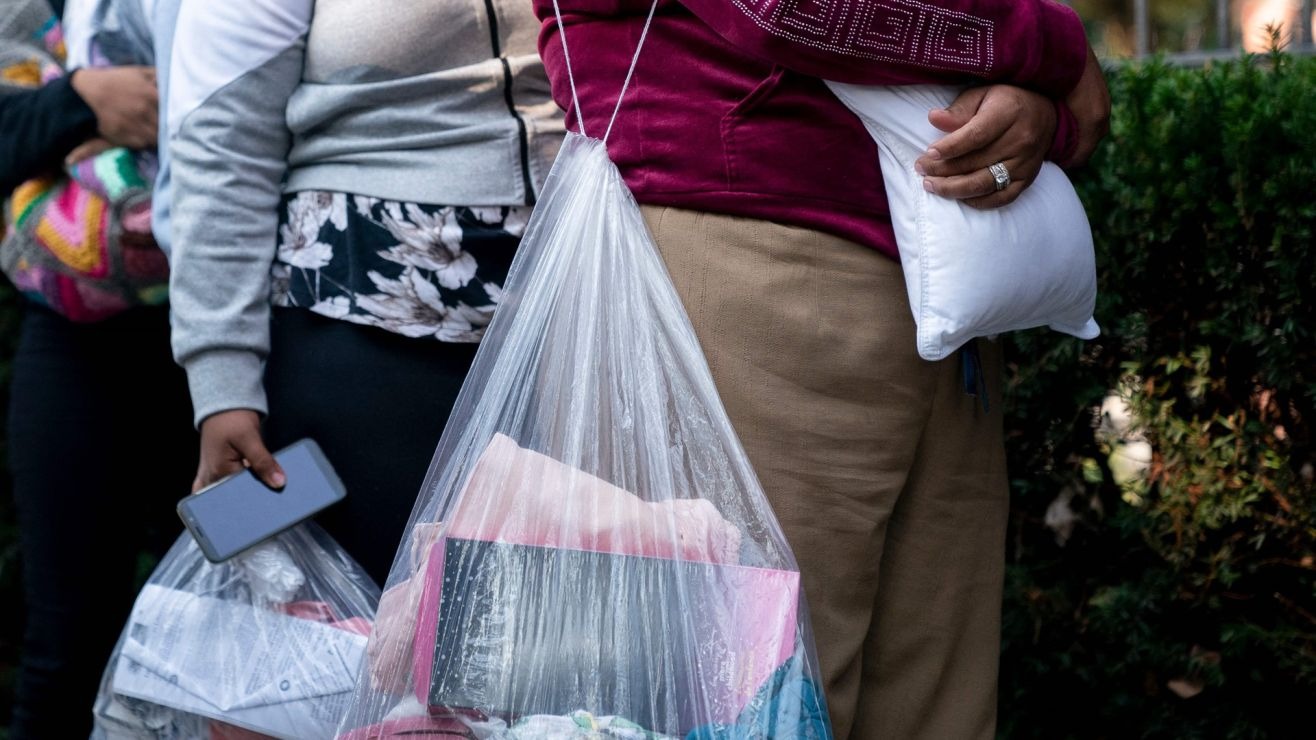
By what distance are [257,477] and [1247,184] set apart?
65.3 inches

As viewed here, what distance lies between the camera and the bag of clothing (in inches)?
82.7

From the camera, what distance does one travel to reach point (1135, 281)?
2.32 m

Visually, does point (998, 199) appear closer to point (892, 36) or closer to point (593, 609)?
point (892, 36)

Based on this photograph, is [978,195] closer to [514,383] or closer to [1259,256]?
[514,383]

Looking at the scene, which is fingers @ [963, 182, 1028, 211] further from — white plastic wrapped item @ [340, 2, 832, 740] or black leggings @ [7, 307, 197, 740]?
black leggings @ [7, 307, 197, 740]

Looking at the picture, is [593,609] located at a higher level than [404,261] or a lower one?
lower

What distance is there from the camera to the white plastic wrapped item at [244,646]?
1.67 metres

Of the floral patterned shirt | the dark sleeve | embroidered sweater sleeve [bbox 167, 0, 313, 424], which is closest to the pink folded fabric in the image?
the floral patterned shirt

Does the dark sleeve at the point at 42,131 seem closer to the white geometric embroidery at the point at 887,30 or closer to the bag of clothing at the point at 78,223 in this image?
the bag of clothing at the point at 78,223

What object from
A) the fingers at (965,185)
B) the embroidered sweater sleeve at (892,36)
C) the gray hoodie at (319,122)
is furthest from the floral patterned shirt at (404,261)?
the fingers at (965,185)

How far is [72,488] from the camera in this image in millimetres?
2314

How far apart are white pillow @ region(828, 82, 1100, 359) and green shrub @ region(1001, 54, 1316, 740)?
0.94 metres

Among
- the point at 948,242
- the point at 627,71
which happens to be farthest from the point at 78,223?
the point at 948,242

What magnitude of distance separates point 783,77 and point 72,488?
5.36ft
